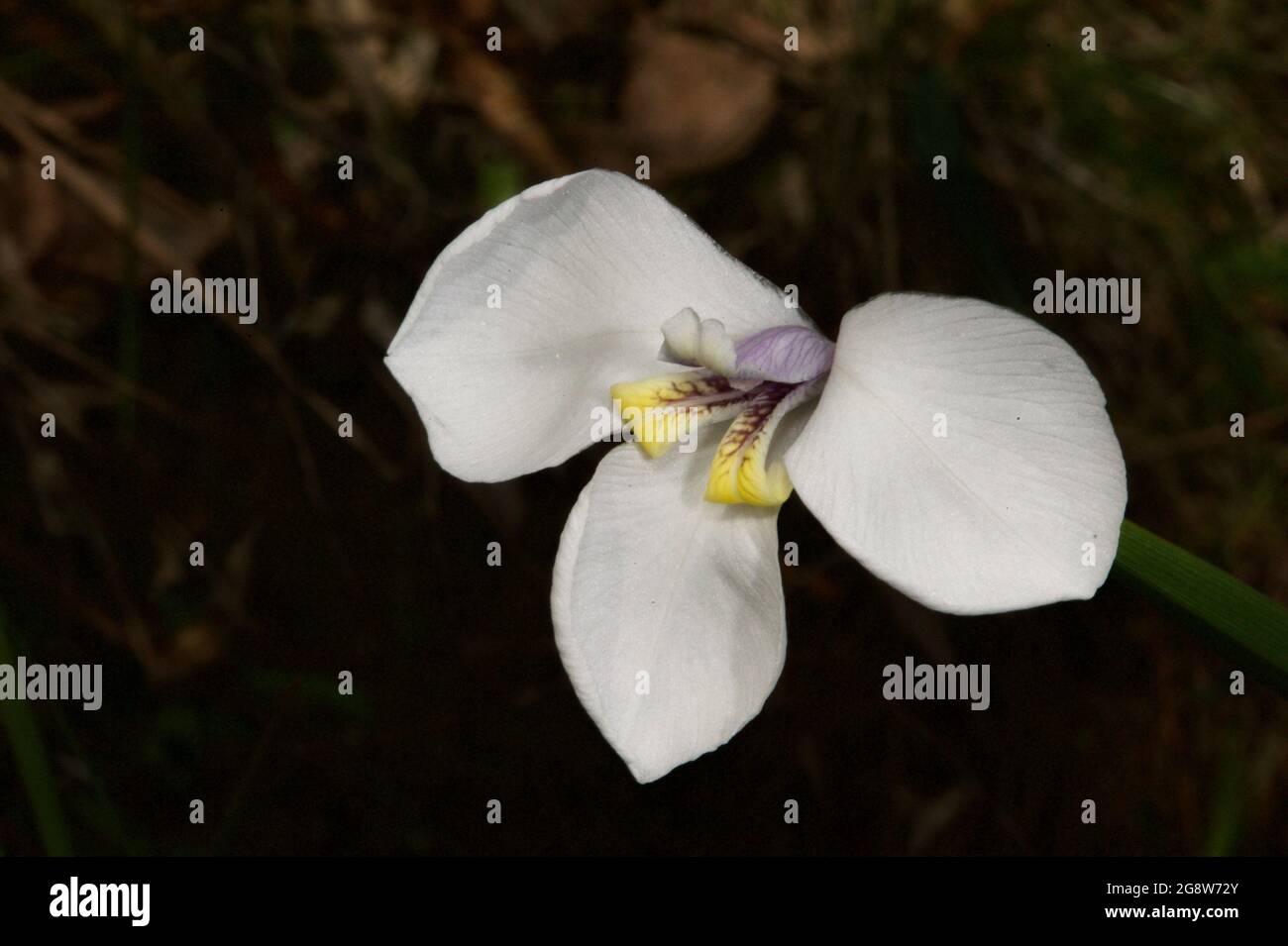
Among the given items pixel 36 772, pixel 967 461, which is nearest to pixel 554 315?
pixel 967 461

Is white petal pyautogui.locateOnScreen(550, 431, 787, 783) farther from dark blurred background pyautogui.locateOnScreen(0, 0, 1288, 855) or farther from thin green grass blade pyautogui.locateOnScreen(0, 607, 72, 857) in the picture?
thin green grass blade pyautogui.locateOnScreen(0, 607, 72, 857)

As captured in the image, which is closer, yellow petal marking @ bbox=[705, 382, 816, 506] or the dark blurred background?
yellow petal marking @ bbox=[705, 382, 816, 506]

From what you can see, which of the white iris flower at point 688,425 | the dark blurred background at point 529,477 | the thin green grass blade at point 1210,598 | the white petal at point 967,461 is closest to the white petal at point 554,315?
the white iris flower at point 688,425

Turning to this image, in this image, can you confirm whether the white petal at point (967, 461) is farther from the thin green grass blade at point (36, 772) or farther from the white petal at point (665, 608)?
the thin green grass blade at point (36, 772)

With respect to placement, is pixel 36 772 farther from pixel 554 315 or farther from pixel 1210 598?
pixel 1210 598

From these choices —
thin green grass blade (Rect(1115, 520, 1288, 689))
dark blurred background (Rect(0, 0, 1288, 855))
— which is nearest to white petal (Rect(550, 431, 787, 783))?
thin green grass blade (Rect(1115, 520, 1288, 689))

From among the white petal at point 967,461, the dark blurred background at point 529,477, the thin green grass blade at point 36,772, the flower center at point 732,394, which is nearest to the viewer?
the white petal at point 967,461
